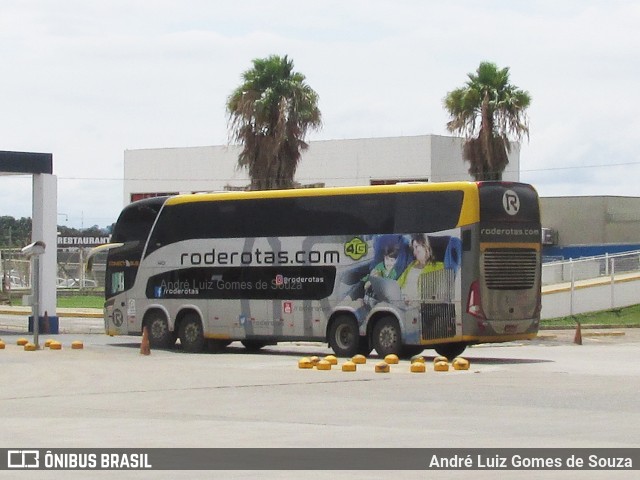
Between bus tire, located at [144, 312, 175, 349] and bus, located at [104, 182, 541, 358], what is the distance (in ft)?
0.11

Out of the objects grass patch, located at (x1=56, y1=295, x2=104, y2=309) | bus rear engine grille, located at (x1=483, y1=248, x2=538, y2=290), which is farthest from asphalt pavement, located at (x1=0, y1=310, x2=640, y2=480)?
grass patch, located at (x1=56, y1=295, x2=104, y2=309)

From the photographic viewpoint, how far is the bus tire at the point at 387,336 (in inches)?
1104

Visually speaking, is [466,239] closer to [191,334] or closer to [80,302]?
[191,334]

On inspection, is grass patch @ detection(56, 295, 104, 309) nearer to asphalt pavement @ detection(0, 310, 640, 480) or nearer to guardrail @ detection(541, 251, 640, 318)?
guardrail @ detection(541, 251, 640, 318)

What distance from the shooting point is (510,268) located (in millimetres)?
27688

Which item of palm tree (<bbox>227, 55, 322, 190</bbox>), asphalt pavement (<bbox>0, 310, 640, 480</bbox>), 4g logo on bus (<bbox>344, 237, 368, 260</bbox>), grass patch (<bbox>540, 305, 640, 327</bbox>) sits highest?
palm tree (<bbox>227, 55, 322, 190</bbox>)

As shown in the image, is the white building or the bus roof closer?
the bus roof

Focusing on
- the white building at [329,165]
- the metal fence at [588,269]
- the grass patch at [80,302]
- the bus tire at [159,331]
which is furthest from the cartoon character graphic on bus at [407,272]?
the white building at [329,165]

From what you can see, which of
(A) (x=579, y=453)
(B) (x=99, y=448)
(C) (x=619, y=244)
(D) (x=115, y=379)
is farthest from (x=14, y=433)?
(C) (x=619, y=244)

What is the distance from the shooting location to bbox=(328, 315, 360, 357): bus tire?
28.8 m

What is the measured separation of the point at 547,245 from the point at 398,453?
53.9 m

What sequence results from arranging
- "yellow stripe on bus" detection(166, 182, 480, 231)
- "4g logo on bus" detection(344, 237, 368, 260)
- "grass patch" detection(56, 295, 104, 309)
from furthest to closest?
"grass patch" detection(56, 295, 104, 309) < "4g logo on bus" detection(344, 237, 368, 260) < "yellow stripe on bus" detection(166, 182, 480, 231)

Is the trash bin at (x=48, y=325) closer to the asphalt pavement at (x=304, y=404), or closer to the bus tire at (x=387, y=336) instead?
the asphalt pavement at (x=304, y=404)

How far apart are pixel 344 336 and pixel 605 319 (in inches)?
696
